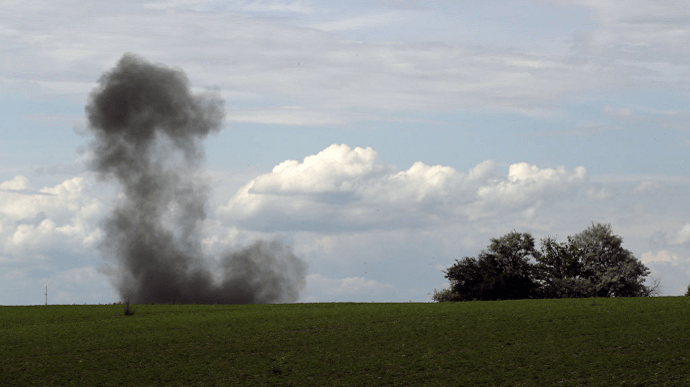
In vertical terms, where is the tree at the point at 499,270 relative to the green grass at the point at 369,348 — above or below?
above

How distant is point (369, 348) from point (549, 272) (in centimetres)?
5005

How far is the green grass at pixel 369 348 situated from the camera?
25484 mm

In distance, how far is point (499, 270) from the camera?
73750 millimetres

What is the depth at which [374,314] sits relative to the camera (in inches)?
1678

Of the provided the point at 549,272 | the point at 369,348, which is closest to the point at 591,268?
the point at 549,272

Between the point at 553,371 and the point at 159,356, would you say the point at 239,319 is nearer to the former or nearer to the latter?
the point at 159,356

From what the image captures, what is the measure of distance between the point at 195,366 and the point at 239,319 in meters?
13.9

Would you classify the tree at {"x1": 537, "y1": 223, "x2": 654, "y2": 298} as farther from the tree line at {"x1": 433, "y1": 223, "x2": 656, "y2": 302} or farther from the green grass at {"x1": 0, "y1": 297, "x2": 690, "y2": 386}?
the green grass at {"x1": 0, "y1": 297, "x2": 690, "y2": 386}

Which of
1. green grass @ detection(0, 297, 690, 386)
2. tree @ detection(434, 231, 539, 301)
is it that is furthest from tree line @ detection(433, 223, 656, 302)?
green grass @ detection(0, 297, 690, 386)

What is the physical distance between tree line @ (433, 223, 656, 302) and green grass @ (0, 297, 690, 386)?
28771 millimetres

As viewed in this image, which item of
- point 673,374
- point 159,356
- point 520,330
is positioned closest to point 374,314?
point 520,330

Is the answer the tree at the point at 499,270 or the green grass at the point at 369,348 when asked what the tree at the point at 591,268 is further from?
the green grass at the point at 369,348

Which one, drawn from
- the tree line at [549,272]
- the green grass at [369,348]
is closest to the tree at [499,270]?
the tree line at [549,272]

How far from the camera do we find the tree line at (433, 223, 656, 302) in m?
73.0
